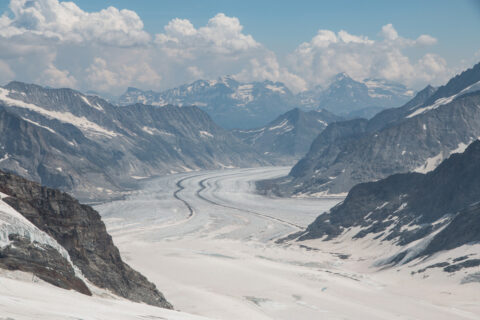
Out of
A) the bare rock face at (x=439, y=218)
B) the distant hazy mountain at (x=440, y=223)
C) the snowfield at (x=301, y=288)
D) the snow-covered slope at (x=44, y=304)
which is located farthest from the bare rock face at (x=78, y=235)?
the bare rock face at (x=439, y=218)

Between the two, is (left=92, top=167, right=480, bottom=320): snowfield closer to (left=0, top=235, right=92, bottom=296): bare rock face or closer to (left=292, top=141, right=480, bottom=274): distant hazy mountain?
(left=292, top=141, right=480, bottom=274): distant hazy mountain

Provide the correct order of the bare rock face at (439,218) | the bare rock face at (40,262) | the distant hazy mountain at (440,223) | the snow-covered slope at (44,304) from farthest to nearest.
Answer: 1. the bare rock face at (439,218)
2. the distant hazy mountain at (440,223)
3. the bare rock face at (40,262)
4. the snow-covered slope at (44,304)

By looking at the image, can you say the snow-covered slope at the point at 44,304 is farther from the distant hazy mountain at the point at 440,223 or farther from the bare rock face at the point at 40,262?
the distant hazy mountain at the point at 440,223

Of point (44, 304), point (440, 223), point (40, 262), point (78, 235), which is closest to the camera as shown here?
point (44, 304)

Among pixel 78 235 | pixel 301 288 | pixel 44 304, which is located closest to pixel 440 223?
pixel 301 288

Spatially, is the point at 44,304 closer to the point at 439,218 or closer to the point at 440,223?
the point at 440,223

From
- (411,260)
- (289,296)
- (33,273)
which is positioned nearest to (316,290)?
(289,296)

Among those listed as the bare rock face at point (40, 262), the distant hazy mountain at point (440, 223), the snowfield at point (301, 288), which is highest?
the distant hazy mountain at point (440, 223)

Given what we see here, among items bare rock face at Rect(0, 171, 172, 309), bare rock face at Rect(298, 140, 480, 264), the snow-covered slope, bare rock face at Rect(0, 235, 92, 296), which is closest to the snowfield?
bare rock face at Rect(298, 140, 480, 264)

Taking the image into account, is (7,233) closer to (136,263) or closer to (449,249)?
(136,263)
